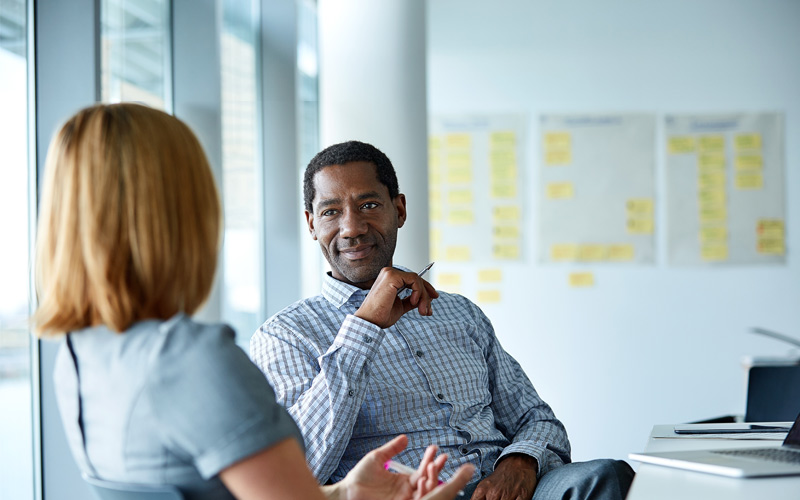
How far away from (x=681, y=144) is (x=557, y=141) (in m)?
0.63

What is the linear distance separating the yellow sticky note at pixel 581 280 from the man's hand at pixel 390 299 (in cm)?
233

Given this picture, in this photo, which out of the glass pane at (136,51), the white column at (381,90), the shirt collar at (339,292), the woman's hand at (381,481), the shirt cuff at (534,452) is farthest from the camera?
the white column at (381,90)

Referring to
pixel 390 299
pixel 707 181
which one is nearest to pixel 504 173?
pixel 707 181

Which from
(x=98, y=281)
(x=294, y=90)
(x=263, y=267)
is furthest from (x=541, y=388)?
(x=98, y=281)

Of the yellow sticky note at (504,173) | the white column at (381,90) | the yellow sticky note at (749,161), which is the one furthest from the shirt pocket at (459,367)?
the yellow sticky note at (749,161)

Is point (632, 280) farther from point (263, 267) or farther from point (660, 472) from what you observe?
point (660, 472)

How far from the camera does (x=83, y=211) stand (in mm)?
957

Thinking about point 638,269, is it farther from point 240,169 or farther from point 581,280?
point 240,169

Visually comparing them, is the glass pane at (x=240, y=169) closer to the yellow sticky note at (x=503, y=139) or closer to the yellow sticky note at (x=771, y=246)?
the yellow sticky note at (x=503, y=139)

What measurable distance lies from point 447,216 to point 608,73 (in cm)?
112

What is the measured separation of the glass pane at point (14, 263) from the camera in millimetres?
1837

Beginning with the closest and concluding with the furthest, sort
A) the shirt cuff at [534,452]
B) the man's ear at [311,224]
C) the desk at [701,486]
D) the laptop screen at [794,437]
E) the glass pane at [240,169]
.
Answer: the desk at [701,486] → the laptop screen at [794,437] → the shirt cuff at [534,452] → the man's ear at [311,224] → the glass pane at [240,169]

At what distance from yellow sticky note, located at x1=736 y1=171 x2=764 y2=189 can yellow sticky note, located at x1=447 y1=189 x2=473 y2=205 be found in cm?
137

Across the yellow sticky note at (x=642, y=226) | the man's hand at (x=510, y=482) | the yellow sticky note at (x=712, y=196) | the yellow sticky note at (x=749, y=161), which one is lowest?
the man's hand at (x=510, y=482)
